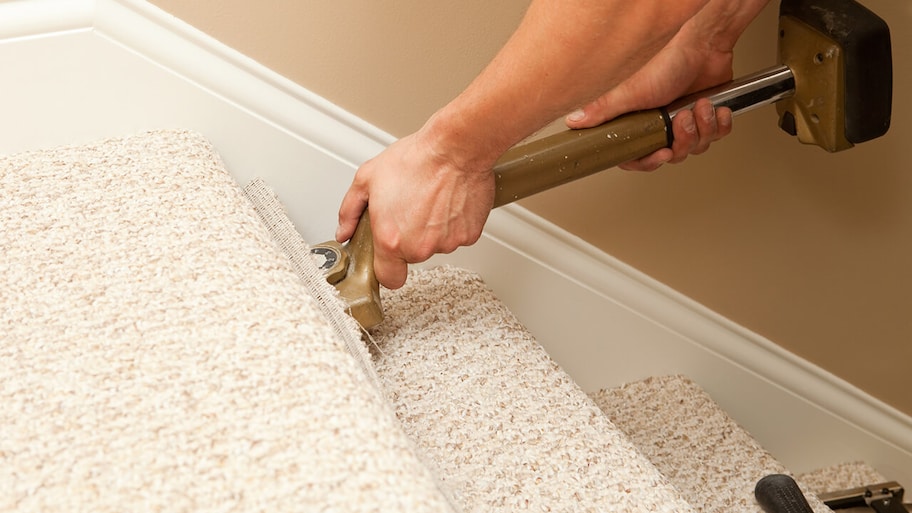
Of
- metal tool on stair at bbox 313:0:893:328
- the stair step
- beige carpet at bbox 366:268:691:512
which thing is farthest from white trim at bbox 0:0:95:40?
the stair step

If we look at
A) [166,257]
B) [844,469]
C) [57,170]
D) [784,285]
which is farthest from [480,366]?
[844,469]

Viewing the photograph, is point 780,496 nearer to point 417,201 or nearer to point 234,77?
point 417,201

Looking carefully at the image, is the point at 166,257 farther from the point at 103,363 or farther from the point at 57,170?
the point at 57,170

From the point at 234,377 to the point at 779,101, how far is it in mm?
750

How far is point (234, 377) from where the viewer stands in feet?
1.91

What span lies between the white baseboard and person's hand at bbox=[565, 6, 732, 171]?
24cm

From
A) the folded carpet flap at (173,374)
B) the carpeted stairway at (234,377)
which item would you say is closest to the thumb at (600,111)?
the carpeted stairway at (234,377)

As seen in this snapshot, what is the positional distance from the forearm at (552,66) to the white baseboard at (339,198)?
0.28 meters

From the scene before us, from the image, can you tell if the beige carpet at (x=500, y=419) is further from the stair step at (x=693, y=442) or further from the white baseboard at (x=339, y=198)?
the stair step at (x=693, y=442)

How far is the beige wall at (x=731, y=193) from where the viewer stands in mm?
1023

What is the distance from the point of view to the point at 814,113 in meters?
1.00

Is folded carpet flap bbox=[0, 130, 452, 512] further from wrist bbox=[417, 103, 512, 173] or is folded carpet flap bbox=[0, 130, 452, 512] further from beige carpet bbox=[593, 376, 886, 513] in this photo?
beige carpet bbox=[593, 376, 886, 513]

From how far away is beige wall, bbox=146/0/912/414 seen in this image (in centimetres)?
102

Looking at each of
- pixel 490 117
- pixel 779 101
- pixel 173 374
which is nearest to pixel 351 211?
pixel 490 117
